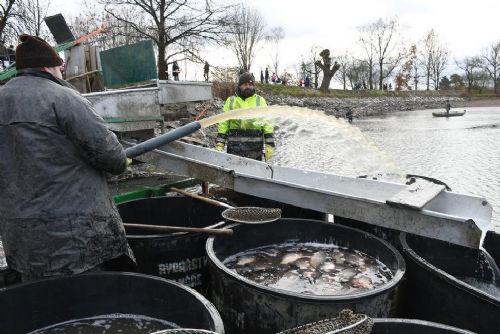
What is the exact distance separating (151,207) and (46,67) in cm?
213

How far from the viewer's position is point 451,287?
258 cm

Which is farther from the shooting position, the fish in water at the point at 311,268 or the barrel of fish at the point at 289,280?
the fish in water at the point at 311,268

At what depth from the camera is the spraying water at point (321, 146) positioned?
5442 millimetres

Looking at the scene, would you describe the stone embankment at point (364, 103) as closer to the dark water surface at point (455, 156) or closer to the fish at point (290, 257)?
the dark water surface at point (455, 156)

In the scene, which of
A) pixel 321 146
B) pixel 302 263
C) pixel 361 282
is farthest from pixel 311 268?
pixel 321 146

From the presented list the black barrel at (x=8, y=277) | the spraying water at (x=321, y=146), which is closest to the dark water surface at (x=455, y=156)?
the spraying water at (x=321, y=146)

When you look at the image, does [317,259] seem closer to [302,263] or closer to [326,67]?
[302,263]

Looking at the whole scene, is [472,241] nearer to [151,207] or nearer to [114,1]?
[151,207]

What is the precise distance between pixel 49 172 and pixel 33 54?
717 millimetres

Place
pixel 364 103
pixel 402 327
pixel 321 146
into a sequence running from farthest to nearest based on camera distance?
pixel 364 103 → pixel 321 146 → pixel 402 327

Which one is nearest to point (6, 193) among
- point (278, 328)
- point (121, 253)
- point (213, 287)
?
point (121, 253)

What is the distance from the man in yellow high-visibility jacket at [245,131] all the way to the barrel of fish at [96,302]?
367 centimetres

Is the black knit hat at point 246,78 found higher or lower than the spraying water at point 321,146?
higher

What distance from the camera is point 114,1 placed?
21828mm
